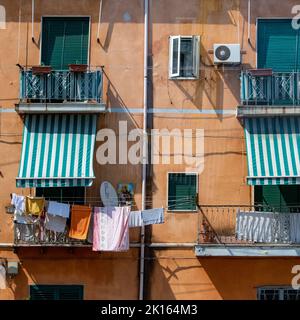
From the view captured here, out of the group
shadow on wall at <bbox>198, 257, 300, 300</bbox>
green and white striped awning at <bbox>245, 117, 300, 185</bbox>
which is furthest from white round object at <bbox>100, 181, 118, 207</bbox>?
green and white striped awning at <bbox>245, 117, 300, 185</bbox>

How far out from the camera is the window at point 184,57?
20750 millimetres

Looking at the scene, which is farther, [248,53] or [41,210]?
[248,53]

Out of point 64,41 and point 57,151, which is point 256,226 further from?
point 64,41

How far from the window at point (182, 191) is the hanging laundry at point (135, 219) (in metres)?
1.06

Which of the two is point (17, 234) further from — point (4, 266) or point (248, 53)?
point (248, 53)

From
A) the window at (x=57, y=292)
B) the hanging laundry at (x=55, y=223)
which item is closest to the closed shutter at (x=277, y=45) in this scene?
the hanging laundry at (x=55, y=223)

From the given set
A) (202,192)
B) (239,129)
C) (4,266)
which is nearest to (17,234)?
(4,266)

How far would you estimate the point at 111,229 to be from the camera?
64.6 feet

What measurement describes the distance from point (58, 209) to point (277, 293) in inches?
244

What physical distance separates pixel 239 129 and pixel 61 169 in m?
4.94

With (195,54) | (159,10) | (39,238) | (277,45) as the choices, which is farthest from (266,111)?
(39,238)

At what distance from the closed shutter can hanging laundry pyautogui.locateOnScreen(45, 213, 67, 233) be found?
6788 mm

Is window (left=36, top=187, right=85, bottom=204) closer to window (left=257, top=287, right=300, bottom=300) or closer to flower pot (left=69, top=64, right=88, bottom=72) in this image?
flower pot (left=69, top=64, right=88, bottom=72)

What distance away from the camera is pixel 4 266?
2033 centimetres
